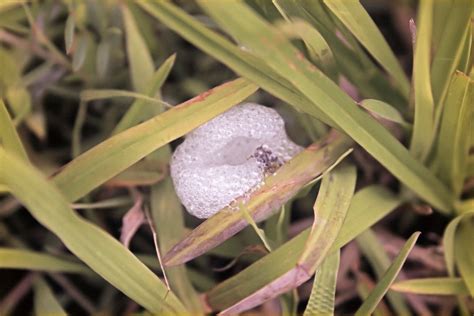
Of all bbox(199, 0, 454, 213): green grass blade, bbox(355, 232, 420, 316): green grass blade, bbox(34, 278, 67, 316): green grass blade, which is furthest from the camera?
bbox(34, 278, 67, 316): green grass blade

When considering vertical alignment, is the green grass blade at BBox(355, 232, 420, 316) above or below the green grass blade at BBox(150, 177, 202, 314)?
below

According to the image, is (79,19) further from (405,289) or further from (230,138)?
(405,289)

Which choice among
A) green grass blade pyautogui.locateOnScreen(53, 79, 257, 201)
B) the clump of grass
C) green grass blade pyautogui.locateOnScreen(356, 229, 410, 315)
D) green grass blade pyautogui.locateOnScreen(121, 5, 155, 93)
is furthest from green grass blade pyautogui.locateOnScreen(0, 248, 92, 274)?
green grass blade pyautogui.locateOnScreen(356, 229, 410, 315)

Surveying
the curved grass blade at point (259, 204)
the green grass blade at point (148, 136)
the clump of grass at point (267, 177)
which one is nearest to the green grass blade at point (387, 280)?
the clump of grass at point (267, 177)

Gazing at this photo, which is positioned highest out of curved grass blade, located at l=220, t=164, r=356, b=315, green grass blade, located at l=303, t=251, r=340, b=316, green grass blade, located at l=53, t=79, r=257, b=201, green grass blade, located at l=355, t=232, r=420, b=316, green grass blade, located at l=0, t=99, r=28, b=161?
green grass blade, located at l=0, t=99, r=28, b=161

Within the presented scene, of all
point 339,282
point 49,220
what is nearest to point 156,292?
point 49,220

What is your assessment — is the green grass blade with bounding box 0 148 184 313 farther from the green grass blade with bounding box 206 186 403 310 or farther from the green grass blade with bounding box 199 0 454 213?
the green grass blade with bounding box 199 0 454 213

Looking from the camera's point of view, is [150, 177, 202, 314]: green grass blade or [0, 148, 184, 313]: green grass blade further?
[150, 177, 202, 314]: green grass blade

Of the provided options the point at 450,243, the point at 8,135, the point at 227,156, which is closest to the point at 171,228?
the point at 227,156
